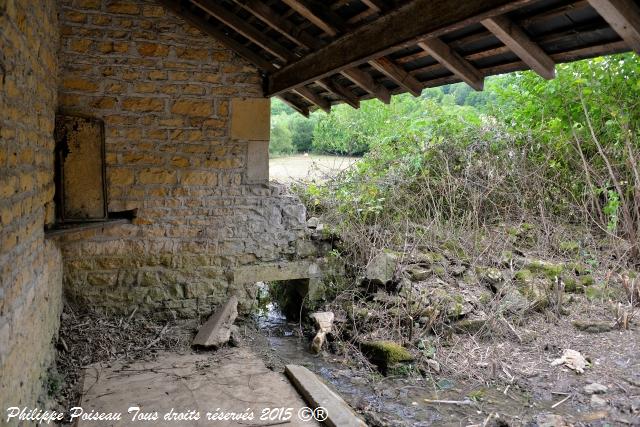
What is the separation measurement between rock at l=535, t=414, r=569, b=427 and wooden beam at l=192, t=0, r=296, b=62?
3955mm

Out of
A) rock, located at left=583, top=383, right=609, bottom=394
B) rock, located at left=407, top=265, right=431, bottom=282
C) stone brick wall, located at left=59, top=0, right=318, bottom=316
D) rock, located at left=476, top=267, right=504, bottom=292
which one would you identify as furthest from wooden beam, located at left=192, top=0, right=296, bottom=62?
rock, located at left=583, top=383, right=609, bottom=394

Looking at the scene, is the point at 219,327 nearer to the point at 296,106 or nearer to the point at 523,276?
the point at 296,106

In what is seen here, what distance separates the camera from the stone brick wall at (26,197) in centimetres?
252

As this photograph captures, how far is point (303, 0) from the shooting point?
372 cm

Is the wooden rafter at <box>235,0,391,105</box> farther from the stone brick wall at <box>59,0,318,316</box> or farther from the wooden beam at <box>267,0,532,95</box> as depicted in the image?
the stone brick wall at <box>59,0,318,316</box>

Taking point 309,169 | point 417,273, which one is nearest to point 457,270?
point 417,273

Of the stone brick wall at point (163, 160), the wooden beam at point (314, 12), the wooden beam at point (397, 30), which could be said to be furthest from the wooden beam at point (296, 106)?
the wooden beam at point (314, 12)

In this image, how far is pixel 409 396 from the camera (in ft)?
14.0

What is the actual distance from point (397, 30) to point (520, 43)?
2.49ft

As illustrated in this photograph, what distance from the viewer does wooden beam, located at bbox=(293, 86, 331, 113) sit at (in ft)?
19.3

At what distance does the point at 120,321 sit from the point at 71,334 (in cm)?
51

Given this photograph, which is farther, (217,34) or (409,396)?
(217,34)

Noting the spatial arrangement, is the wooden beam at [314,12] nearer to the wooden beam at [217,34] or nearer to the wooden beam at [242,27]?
the wooden beam at [242,27]

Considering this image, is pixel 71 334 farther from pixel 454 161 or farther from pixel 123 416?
pixel 454 161
